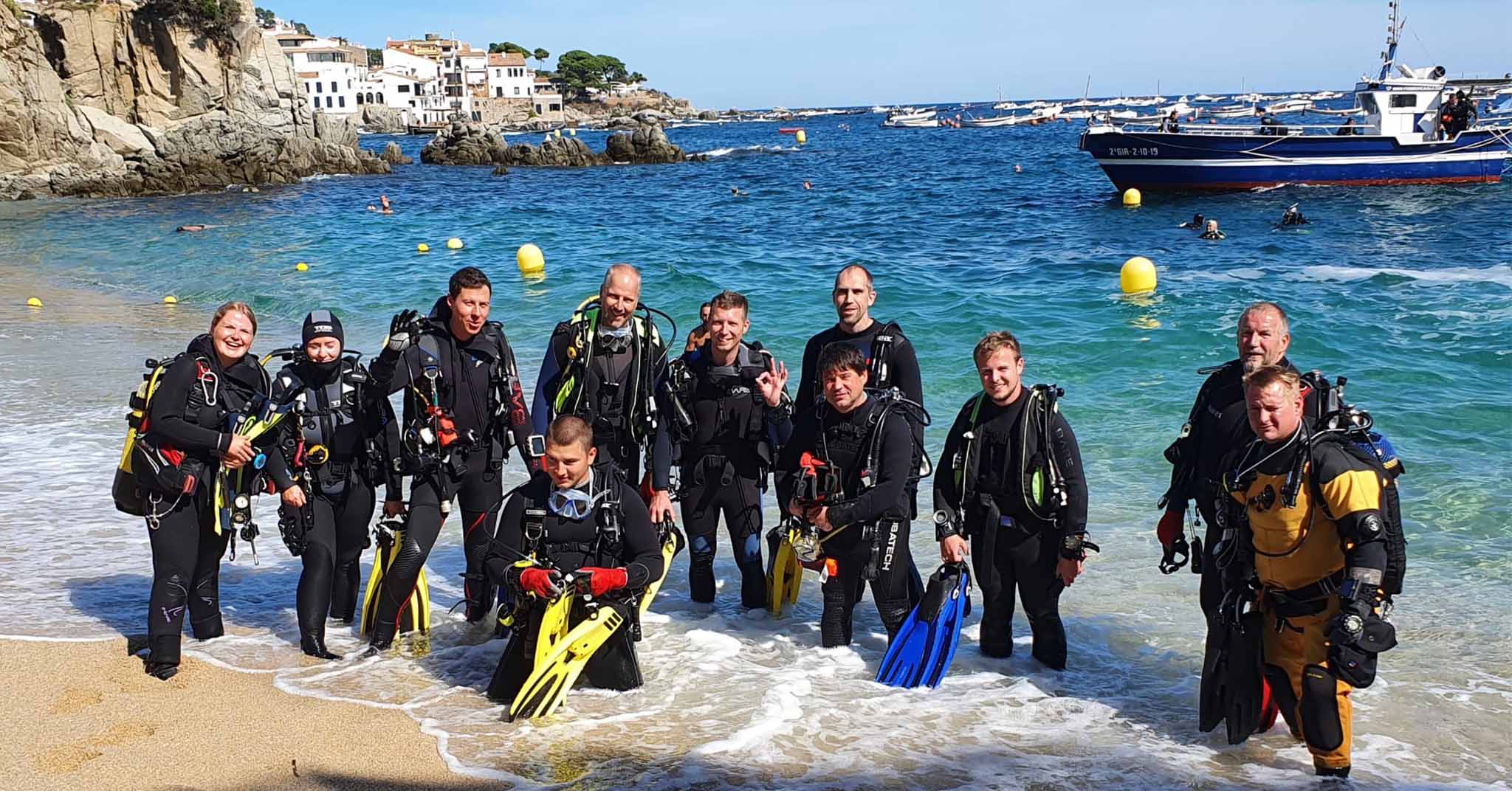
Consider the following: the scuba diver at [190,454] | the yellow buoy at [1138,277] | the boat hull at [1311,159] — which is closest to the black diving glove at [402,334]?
the scuba diver at [190,454]

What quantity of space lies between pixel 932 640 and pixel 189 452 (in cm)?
329

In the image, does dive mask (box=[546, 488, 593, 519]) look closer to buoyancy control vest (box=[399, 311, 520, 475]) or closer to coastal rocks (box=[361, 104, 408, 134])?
buoyancy control vest (box=[399, 311, 520, 475])

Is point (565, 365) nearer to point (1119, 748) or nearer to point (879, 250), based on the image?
point (1119, 748)

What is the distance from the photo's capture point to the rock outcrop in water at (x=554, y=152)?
56.3 metres

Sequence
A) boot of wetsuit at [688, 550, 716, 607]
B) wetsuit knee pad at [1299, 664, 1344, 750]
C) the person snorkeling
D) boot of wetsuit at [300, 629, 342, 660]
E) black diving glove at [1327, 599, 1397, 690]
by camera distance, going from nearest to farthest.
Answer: black diving glove at [1327, 599, 1397, 690] → wetsuit knee pad at [1299, 664, 1344, 750] → boot of wetsuit at [300, 629, 342, 660] → boot of wetsuit at [688, 550, 716, 607] → the person snorkeling

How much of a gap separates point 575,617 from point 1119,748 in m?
2.22

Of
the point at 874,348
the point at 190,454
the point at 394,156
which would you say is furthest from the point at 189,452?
the point at 394,156

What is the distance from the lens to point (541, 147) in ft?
188

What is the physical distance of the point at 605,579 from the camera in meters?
4.65

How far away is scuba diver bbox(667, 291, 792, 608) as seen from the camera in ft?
18.3

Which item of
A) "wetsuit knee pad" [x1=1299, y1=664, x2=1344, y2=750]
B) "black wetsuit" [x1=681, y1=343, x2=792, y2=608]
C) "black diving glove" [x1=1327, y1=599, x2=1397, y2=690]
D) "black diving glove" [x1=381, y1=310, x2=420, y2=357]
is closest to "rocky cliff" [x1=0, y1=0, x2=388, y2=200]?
"black diving glove" [x1=381, y1=310, x2=420, y2=357]

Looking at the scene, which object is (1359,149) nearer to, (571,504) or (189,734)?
(571,504)

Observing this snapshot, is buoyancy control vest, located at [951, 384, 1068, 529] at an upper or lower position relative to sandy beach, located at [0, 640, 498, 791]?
upper

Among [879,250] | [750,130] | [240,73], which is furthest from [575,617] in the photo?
[750,130]
